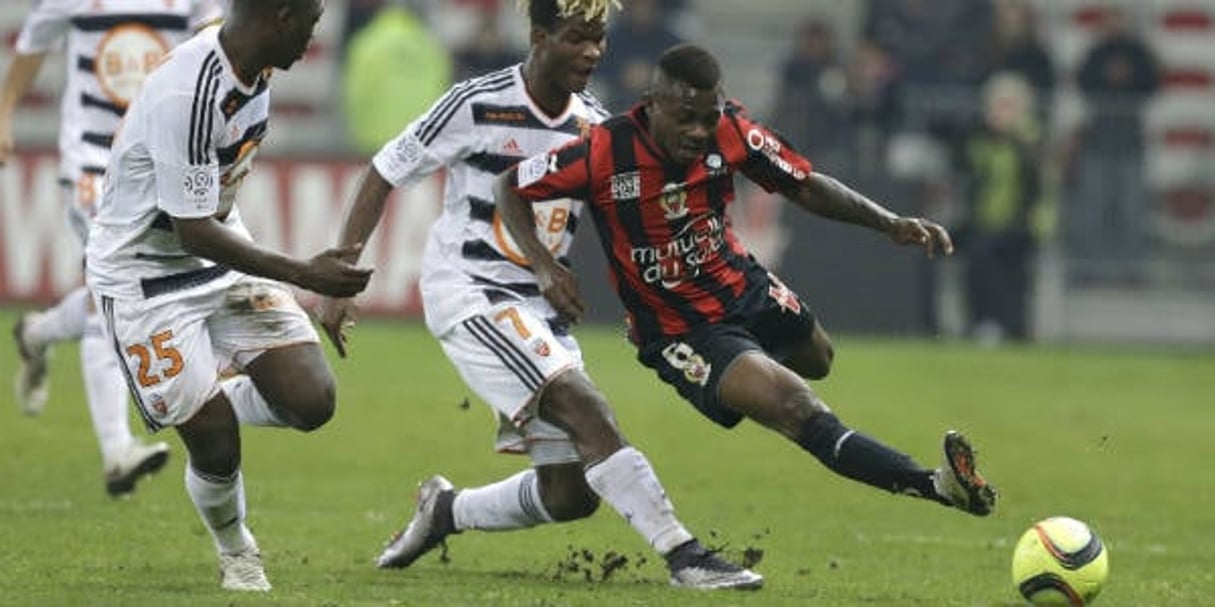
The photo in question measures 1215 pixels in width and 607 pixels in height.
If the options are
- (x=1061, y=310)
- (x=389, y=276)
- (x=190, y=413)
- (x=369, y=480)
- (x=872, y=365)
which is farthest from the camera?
(x=1061, y=310)

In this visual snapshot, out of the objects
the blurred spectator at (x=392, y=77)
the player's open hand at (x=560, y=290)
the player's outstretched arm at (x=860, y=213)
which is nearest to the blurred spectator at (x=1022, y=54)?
the blurred spectator at (x=392, y=77)

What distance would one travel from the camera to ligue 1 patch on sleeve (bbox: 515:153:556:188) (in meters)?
9.60

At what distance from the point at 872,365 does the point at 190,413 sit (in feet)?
42.2

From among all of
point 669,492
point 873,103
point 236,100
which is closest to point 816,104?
point 873,103

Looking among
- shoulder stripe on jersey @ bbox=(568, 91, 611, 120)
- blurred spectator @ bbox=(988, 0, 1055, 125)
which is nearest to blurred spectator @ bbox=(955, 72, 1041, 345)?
blurred spectator @ bbox=(988, 0, 1055, 125)

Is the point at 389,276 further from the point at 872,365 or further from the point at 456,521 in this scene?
the point at 456,521

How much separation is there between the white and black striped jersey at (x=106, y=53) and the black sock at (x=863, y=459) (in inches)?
188

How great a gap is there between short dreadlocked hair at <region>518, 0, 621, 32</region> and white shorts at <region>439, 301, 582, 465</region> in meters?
1.09

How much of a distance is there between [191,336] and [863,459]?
2429 mm

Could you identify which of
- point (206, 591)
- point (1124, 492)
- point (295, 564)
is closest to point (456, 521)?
point (295, 564)

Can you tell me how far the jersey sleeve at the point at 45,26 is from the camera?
42.7 ft

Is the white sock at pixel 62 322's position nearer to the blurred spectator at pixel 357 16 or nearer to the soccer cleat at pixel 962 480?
the soccer cleat at pixel 962 480

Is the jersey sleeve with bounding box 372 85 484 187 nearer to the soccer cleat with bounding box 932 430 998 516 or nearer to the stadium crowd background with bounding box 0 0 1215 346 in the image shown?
the soccer cleat with bounding box 932 430 998 516

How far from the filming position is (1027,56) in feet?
81.0
